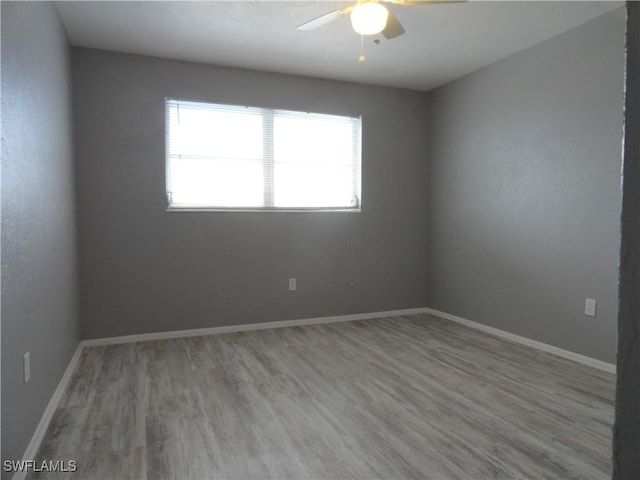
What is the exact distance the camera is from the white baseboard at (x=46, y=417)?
1801 millimetres

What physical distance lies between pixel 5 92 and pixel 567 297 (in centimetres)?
377

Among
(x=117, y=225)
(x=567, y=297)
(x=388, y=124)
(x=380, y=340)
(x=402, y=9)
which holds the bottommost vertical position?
(x=380, y=340)

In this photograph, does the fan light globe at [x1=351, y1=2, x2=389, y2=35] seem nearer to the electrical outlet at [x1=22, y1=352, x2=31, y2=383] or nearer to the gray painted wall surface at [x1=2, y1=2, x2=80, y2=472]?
the gray painted wall surface at [x1=2, y1=2, x2=80, y2=472]

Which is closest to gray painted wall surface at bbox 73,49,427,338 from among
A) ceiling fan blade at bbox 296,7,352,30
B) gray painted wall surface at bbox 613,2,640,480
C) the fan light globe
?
ceiling fan blade at bbox 296,7,352,30

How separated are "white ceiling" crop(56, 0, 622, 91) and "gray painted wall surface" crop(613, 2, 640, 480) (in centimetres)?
283

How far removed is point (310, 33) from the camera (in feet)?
10.7

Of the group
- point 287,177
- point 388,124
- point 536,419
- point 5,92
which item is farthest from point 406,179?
point 5,92

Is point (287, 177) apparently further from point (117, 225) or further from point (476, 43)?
point (476, 43)

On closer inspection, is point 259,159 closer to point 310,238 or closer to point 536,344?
point 310,238

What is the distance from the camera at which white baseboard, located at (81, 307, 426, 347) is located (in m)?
3.63

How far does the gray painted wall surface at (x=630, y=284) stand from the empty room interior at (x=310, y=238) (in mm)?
1590

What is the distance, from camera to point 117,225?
12.0ft

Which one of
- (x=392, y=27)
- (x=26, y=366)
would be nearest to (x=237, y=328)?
(x=26, y=366)

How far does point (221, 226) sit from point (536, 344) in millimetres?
3027
